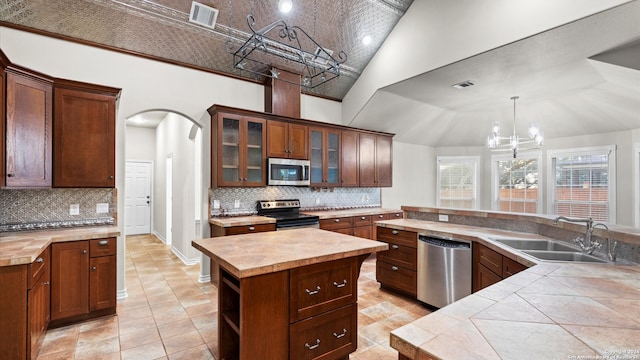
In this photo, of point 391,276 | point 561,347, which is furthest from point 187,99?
point 561,347

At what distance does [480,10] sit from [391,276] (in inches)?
129

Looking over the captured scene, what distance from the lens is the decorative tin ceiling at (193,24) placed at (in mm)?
3080

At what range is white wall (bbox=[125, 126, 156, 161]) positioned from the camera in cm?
780

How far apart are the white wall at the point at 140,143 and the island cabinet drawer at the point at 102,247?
568 cm

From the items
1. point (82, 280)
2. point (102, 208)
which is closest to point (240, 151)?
point (102, 208)

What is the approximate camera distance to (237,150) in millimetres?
4234

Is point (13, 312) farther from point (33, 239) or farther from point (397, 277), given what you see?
point (397, 277)

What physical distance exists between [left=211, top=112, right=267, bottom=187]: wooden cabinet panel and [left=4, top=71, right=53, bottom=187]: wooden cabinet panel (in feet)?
5.55

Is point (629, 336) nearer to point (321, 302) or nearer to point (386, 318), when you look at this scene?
point (321, 302)

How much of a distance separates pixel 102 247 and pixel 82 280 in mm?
346

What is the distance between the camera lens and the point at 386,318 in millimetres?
3066

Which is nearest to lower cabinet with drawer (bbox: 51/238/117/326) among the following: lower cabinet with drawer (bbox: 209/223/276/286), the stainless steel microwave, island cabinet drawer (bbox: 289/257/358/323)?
lower cabinet with drawer (bbox: 209/223/276/286)

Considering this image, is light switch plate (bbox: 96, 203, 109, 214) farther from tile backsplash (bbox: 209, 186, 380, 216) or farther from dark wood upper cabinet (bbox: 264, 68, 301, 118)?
dark wood upper cabinet (bbox: 264, 68, 301, 118)

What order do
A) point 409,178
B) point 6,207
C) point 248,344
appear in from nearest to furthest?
point 248,344 → point 6,207 → point 409,178
